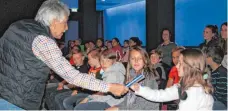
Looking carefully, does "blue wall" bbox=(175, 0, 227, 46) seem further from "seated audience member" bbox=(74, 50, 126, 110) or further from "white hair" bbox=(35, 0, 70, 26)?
"white hair" bbox=(35, 0, 70, 26)

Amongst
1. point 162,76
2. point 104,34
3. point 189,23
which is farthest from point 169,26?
point 104,34

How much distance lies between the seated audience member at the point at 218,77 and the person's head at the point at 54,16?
1785mm

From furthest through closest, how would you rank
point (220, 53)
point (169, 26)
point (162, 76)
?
point (169, 26) < point (162, 76) < point (220, 53)

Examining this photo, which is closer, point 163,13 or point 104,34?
point 163,13

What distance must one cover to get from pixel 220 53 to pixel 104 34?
59.8 feet

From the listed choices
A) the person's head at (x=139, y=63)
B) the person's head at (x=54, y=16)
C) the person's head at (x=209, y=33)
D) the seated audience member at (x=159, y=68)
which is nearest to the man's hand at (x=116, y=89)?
the person's head at (x=54, y=16)

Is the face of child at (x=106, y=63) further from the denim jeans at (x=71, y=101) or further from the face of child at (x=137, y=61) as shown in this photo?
the denim jeans at (x=71, y=101)

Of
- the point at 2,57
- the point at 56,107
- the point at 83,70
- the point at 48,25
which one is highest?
the point at 48,25

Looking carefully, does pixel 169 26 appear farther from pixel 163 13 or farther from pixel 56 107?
pixel 56 107

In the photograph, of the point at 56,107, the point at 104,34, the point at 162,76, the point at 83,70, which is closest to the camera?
the point at 162,76

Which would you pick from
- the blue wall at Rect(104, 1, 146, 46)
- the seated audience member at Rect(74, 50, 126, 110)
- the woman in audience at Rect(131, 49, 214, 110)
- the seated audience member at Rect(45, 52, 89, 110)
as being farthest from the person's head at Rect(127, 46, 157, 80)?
the blue wall at Rect(104, 1, 146, 46)

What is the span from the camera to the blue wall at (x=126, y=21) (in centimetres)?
1673

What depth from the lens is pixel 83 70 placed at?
6172 millimetres

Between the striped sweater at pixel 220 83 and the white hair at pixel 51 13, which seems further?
the striped sweater at pixel 220 83
